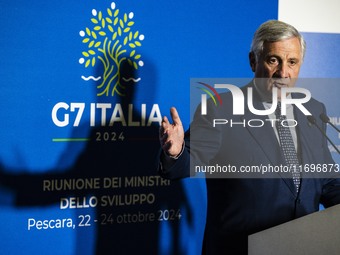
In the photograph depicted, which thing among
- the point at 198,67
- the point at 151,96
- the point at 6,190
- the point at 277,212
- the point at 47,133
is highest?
the point at 198,67

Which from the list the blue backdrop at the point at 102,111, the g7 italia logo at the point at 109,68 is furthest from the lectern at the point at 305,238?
the g7 italia logo at the point at 109,68

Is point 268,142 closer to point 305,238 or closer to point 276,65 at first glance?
point 276,65

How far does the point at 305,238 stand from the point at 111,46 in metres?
1.28

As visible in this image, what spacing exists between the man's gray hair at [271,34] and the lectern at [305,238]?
3.67ft

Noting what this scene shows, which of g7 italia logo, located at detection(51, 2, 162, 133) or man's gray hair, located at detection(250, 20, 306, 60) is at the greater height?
man's gray hair, located at detection(250, 20, 306, 60)

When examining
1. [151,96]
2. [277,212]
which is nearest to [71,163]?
[151,96]

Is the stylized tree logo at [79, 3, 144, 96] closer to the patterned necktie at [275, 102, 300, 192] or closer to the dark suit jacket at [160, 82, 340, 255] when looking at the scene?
the dark suit jacket at [160, 82, 340, 255]

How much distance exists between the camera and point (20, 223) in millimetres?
2268

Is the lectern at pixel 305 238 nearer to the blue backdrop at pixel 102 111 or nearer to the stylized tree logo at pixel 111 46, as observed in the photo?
the blue backdrop at pixel 102 111

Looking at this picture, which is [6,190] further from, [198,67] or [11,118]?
[198,67]

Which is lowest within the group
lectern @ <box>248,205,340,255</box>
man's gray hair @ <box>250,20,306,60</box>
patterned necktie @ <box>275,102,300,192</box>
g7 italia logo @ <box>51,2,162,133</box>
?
lectern @ <box>248,205,340,255</box>

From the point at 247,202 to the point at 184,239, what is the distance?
402 mm

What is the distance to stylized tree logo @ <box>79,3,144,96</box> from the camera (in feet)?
7.73

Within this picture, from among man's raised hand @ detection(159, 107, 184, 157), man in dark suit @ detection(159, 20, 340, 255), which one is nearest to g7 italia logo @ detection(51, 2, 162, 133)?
man in dark suit @ detection(159, 20, 340, 255)
